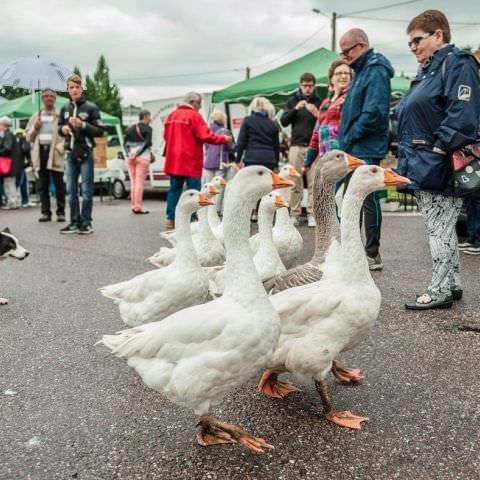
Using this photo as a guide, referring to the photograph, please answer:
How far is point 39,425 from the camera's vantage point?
288 cm

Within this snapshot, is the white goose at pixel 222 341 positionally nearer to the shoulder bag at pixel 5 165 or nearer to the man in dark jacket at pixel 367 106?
the man in dark jacket at pixel 367 106

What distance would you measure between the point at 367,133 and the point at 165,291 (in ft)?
9.26

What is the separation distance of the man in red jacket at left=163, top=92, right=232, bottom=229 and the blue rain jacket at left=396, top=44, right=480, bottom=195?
4.41 metres

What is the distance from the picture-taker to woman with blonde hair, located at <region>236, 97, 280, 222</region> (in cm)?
879

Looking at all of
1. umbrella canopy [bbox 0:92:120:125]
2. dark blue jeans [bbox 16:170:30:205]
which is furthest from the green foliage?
dark blue jeans [bbox 16:170:30:205]

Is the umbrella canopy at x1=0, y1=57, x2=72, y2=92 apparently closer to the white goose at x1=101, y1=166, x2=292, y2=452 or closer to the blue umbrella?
the blue umbrella

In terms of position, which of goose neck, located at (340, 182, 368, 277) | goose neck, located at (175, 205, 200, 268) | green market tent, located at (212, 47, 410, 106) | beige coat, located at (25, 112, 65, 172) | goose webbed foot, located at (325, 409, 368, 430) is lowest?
goose webbed foot, located at (325, 409, 368, 430)

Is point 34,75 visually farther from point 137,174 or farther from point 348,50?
point 348,50

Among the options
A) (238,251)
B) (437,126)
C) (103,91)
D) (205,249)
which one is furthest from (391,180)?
(103,91)

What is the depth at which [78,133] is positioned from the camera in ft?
28.3

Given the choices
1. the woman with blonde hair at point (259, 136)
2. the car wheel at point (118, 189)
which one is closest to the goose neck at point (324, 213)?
the woman with blonde hair at point (259, 136)

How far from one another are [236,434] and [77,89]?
7.23 meters

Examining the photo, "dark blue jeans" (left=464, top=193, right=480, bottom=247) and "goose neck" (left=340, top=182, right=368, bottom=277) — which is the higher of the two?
"goose neck" (left=340, top=182, right=368, bottom=277)

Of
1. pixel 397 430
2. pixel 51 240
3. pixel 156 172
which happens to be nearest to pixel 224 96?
pixel 156 172
